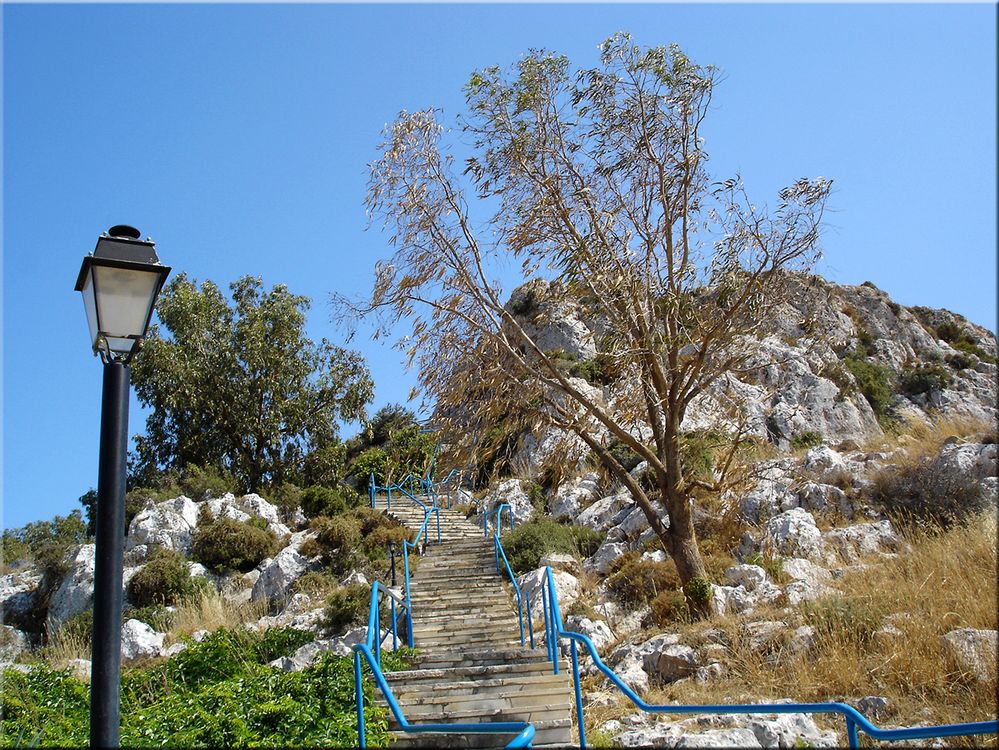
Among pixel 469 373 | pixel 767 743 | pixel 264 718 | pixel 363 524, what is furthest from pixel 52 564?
pixel 767 743

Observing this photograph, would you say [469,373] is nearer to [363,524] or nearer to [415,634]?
[415,634]

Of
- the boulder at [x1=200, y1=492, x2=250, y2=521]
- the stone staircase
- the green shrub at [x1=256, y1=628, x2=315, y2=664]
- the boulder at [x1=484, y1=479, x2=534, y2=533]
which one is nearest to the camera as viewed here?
the stone staircase

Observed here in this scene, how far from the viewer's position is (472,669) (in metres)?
8.95

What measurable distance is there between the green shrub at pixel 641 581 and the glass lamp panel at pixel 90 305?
10455mm

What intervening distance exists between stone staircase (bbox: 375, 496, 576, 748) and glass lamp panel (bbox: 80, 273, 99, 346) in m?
4.83

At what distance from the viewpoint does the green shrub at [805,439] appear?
21.9 m

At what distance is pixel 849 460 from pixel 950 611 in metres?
8.26

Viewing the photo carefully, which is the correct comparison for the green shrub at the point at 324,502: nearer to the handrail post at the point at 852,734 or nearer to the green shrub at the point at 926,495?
the green shrub at the point at 926,495

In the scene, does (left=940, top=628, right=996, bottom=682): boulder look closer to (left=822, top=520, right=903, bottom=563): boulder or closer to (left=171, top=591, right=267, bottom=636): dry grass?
(left=822, top=520, right=903, bottom=563): boulder

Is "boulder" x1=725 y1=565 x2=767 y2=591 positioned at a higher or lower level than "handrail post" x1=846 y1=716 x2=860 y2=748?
higher

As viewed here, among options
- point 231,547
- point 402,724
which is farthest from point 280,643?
point 402,724

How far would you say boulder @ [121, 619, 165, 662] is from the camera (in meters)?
14.2

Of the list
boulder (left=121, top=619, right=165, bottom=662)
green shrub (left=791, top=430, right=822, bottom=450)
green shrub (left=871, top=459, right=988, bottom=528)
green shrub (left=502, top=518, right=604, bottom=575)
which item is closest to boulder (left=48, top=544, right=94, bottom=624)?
boulder (left=121, top=619, right=165, bottom=662)

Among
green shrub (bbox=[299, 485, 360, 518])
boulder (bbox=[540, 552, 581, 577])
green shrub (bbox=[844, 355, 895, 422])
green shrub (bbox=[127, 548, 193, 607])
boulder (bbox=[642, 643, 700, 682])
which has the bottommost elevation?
boulder (bbox=[642, 643, 700, 682])
